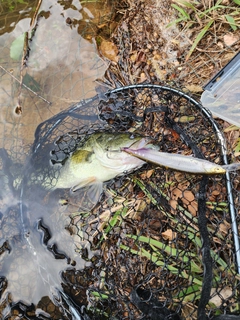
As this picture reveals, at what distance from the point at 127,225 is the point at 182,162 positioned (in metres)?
1.08

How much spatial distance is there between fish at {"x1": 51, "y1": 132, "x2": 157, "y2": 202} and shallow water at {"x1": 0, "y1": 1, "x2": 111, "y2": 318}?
15.8 inches

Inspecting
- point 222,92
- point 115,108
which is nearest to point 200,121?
point 222,92

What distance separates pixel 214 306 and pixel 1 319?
6.26 ft

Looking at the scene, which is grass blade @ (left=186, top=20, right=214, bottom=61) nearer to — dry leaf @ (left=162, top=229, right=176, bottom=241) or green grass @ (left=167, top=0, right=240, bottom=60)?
green grass @ (left=167, top=0, right=240, bottom=60)

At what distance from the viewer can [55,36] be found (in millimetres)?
3982

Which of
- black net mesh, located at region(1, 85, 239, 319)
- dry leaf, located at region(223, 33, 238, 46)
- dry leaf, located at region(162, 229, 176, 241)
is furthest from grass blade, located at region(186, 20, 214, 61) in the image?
dry leaf, located at region(162, 229, 176, 241)

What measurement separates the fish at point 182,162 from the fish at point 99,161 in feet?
0.76

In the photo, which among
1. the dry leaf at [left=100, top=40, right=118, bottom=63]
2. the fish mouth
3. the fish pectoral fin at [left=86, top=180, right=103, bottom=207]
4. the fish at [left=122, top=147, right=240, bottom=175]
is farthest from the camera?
the dry leaf at [left=100, top=40, right=118, bottom=63]

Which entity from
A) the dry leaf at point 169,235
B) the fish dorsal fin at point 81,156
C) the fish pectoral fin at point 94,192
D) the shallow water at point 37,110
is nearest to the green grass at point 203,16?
the shallow water at point 37,110

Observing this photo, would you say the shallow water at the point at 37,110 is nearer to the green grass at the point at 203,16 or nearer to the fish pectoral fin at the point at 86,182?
the fish pectoral fin at the point at 86,182

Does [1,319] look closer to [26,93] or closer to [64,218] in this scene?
[64,218]

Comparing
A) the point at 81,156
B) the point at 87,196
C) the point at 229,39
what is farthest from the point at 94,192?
the point at 229,39

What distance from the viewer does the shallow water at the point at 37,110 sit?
10.5ft

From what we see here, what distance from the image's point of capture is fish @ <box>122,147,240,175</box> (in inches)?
81.4
